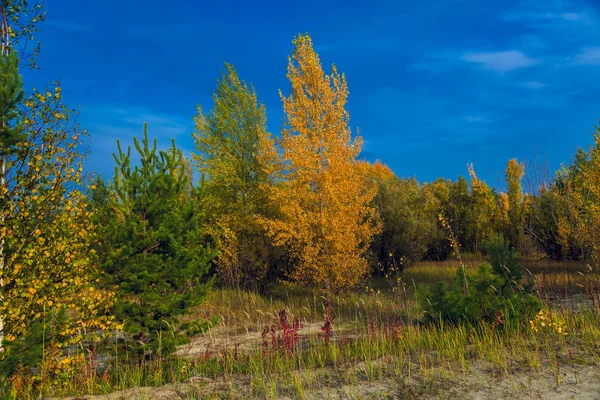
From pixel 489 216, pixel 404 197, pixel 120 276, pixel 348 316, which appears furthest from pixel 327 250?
pixel 489 216

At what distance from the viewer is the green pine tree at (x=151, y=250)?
8195 millimetres

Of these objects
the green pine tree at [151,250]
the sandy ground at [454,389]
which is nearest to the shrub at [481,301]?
the sandy ground at [454,389]

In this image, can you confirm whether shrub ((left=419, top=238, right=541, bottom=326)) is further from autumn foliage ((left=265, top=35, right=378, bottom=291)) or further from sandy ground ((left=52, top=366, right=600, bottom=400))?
autumn foliage ((left=265, top=35, right=378, bottom=291))

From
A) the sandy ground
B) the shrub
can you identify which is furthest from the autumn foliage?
the sandy ground

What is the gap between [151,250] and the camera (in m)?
8.67

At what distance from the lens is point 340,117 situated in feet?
50.1

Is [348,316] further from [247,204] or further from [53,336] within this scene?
[53,336]

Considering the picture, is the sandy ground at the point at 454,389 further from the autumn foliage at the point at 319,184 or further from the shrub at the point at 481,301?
the autumn foliage at the point at 319,184

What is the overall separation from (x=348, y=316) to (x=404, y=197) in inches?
552

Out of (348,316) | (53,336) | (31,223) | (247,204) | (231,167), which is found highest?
(231,167)

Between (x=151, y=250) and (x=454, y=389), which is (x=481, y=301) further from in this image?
(x=151, y=250)

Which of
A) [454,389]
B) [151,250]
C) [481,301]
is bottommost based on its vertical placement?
[454,389]

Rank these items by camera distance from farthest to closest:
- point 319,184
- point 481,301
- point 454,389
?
point 319,184 < point 481,301 < point 454,389

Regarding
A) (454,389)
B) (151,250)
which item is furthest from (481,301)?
(151,250)
